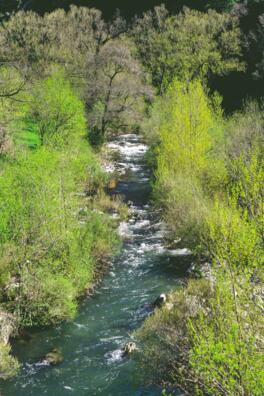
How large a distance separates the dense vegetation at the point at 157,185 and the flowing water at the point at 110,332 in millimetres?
897

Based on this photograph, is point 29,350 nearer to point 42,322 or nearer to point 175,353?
point 42,322

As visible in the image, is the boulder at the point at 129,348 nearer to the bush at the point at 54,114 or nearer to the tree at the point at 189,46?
the bush at the point at 54,114

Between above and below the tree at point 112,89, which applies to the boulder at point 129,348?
below

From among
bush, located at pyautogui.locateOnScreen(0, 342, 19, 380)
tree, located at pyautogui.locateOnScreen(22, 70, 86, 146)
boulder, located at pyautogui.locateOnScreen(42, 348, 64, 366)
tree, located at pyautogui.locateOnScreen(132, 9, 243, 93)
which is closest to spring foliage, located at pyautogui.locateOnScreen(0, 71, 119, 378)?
bush, located at pyautogui.locateOnScreen(0, 342, 19, 380)

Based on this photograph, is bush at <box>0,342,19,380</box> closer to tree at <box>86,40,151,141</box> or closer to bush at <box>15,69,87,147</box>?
bush at <box>15,69,87,147</box>

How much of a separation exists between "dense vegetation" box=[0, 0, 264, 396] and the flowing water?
2.94ft

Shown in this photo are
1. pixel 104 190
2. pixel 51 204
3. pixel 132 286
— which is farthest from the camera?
pixel 104 190

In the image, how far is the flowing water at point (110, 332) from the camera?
18750mm

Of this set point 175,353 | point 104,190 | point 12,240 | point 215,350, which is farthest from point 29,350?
point 104,190

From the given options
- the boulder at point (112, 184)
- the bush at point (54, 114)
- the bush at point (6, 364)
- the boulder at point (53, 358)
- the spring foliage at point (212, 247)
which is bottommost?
the boulder at point (53, 358)

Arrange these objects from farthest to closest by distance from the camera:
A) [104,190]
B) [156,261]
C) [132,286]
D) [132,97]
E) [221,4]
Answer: [221,4], [132,97], [104,190], [156,261], [132,286]

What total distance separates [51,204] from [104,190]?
18.6 m

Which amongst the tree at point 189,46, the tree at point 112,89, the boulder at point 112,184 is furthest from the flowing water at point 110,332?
the tree at point 189,46

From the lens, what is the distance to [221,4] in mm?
78562
